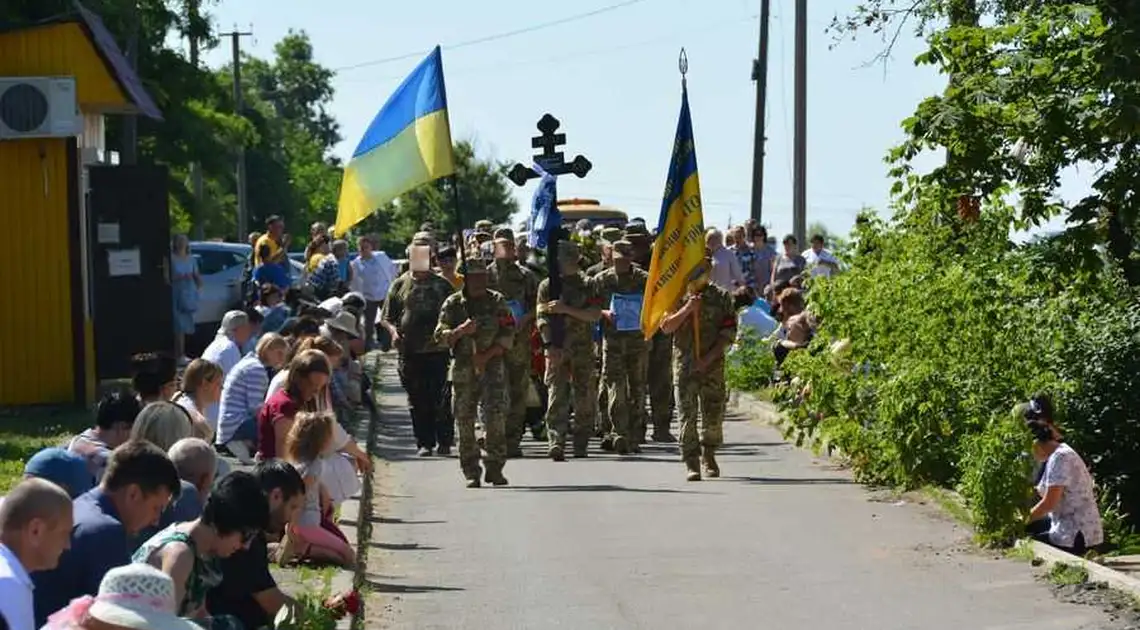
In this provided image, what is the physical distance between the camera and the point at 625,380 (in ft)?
67.3

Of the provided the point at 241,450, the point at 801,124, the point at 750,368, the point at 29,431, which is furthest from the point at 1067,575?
the point at 801,124

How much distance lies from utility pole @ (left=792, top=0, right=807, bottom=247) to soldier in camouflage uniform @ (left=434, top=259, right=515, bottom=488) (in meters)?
20.1

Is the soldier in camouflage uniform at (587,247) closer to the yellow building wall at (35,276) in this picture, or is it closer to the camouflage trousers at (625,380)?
the camouflage trousers at (625,380)

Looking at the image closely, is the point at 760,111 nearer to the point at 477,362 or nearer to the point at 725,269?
the point at 725,269

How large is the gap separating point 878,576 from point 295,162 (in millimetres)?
99139

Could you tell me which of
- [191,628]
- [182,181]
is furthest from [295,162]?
[191,628]

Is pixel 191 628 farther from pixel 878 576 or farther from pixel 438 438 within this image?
pixel 438 438

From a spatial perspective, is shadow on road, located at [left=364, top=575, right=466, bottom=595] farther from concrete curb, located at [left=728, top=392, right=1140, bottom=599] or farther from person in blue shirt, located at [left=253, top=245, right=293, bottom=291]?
person in blue shirt, located at [left=253, top=245, right=293, bottom=291]

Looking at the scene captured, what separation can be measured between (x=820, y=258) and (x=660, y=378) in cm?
900

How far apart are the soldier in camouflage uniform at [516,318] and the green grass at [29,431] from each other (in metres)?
3.73

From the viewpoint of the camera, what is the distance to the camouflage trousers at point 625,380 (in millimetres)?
20484

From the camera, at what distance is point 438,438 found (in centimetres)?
2081

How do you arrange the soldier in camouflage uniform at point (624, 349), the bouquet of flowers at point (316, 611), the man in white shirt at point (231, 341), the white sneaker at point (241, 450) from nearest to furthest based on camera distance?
the bouquet of flowers at point (316, 611), the white sneaker at point (241, 450), the man in white shirt at point (231, 341), the soldier in camouflage uniform at point (624, 349)

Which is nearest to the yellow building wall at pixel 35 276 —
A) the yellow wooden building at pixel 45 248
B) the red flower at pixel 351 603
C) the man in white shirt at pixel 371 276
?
the yellow wooden building at pixel 45 248
